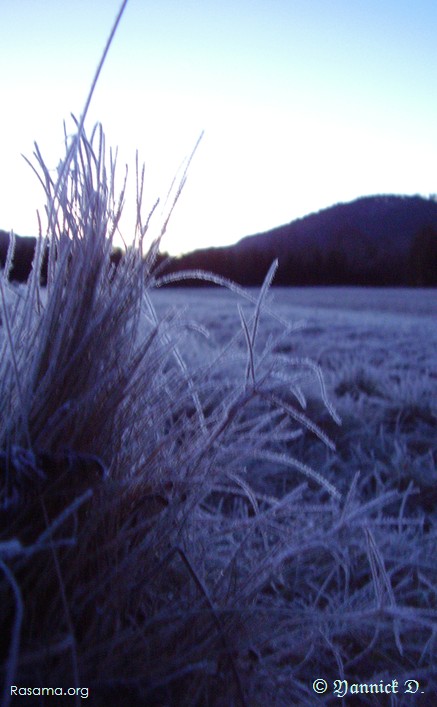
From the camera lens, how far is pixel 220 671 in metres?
0.87

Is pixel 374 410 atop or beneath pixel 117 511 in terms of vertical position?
beneath

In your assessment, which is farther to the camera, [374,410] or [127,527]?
[374,410]

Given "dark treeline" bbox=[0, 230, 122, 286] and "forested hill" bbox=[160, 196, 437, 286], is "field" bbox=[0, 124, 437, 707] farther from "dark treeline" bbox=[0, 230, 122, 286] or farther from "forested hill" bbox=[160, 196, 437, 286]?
"forested hill" bbox=[160, 196, 437, 286]

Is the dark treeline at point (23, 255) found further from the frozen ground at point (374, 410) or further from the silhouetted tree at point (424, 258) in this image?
the silhouetted tree at point (424, 258)

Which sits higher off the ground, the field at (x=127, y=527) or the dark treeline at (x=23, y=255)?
the dark treeline at (x=23, y=255)

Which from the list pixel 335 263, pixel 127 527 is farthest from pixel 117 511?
pixel 335 263

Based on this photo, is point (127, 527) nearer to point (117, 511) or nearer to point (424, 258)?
point (117, 511)

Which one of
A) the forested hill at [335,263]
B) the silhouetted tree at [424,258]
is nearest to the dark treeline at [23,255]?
the forested hill at [335,263]

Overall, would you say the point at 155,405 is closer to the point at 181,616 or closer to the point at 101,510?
the point at 101,510

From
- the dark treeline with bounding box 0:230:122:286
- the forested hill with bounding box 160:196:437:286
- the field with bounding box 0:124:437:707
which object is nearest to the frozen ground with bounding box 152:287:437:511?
the field with bounding box 0:124:437:707

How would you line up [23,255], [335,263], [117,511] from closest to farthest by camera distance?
[117,511] < [23,255] < [335,263]

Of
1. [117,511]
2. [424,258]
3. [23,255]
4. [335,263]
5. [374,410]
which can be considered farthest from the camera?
[335,263]

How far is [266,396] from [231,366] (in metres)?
2.54

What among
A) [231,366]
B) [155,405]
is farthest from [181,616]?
Answer: [231,366]
